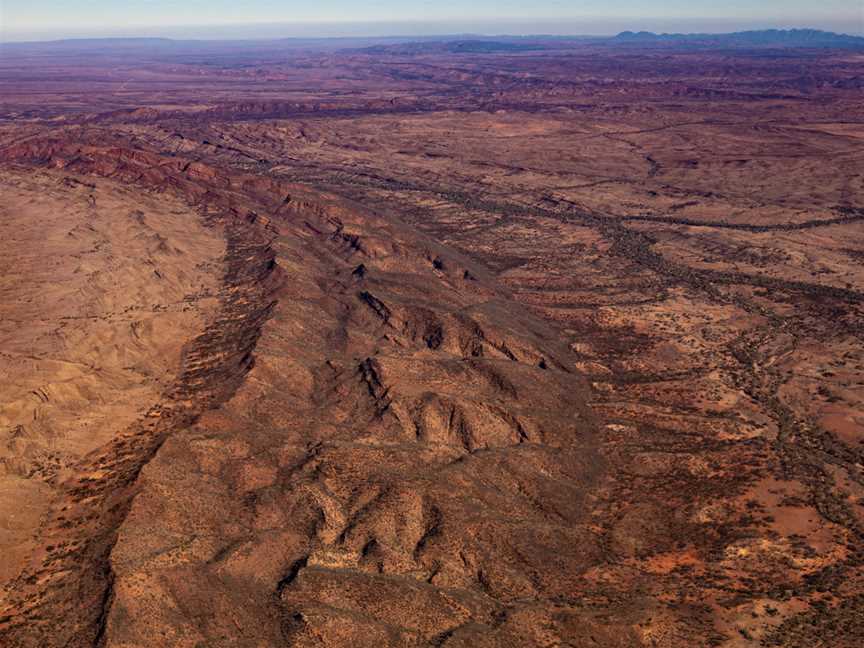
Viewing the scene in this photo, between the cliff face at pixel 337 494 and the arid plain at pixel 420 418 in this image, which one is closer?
the cliff face at pixel 337 494

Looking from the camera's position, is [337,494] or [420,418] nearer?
[337,494]

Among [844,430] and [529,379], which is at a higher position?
[529,379]

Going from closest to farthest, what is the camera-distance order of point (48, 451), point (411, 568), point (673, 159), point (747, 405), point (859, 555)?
1. point (411, 568)
2. point (859, 555)
3. point (48, 451)
4. point (747, 405)
5. point (673, 159)

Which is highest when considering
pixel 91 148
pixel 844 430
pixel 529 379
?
pixel 91 148

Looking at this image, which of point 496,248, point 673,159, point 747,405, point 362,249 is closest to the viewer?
point 747,405

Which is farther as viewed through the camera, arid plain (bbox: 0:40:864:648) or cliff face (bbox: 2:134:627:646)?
arid plain (bbox: 0:40:864:648)

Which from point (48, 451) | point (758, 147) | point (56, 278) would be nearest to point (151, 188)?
point (56, 278)

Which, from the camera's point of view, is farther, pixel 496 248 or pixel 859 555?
pixel 496 248

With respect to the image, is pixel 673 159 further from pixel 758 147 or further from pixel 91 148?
pixel 91 148
